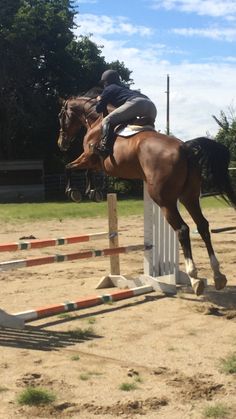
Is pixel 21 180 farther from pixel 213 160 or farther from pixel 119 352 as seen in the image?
pixel 119 352

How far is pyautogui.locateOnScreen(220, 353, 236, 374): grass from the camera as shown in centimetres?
480

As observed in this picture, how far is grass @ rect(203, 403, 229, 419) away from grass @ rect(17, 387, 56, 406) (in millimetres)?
1118

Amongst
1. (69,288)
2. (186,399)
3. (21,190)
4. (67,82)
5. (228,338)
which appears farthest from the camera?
(67,82)

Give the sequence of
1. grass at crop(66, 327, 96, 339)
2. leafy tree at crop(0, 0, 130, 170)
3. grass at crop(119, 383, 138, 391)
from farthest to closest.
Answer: leafy tree at crop(0, 0, 130, 170)
grass at crop(66, 327, 96, 339)
grass at crop(119, 383, 138, 391)

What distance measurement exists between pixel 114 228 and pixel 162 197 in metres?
1.53

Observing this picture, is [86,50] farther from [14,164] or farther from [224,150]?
[224,150]

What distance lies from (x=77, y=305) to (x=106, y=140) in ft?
7.98

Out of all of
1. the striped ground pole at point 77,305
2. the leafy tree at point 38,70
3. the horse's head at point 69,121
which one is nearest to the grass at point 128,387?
the striped ground pole at point 77,305

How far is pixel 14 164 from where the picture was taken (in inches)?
1283

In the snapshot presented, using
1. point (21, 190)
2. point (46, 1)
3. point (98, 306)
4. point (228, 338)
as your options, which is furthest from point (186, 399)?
point (46, 1)

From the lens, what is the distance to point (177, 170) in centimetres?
723

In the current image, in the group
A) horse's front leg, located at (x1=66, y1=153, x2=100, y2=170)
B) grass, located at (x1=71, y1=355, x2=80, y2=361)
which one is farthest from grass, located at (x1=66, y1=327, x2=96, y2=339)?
horse's front leg, located at (x1=66, y1=153, x2=100, y2=170)

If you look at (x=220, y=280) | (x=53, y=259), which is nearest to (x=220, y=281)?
(x=220, y=280)

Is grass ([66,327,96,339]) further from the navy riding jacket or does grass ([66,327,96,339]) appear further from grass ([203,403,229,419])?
the navy riding jacket
